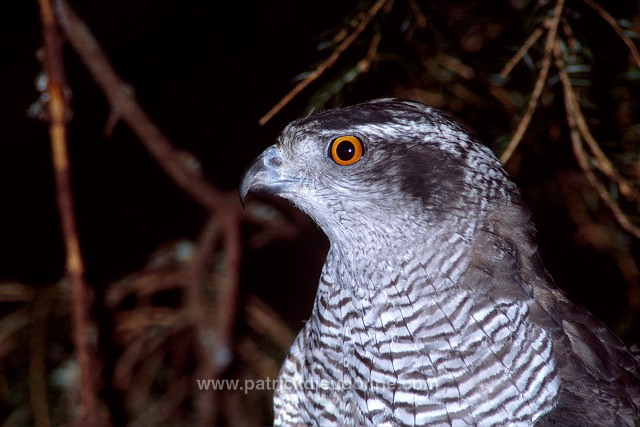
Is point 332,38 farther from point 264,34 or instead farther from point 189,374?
point 189,374

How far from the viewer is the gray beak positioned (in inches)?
56.7

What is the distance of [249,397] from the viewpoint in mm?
2490

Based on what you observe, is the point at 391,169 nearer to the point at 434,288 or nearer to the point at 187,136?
the point at 434,288

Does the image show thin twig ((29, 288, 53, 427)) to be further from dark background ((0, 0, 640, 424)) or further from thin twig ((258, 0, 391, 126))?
thin twig ((258, 0, 391, 126))

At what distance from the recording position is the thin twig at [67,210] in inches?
63.6

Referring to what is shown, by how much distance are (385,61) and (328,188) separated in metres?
0.50

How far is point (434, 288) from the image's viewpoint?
4.50 ft

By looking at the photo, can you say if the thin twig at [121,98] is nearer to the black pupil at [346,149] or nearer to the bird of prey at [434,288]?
the bird of prey at [434,288]

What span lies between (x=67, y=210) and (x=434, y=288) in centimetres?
96

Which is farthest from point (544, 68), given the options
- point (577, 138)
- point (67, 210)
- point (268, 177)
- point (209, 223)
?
point (209, 223)

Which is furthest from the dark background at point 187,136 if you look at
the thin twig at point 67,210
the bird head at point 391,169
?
the thin twig at point 67,210

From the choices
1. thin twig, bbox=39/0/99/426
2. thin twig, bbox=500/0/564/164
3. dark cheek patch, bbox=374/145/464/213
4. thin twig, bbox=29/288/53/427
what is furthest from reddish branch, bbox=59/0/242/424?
thin twig, bbox=500/0/564/164

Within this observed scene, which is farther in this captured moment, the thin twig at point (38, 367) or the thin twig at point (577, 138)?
the thin twig at point (38, 367)

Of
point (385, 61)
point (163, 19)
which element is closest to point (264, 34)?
point (163, 19)
